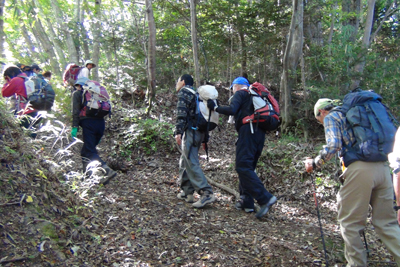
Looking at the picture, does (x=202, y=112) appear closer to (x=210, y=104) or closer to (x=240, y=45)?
(x=210, y=104)

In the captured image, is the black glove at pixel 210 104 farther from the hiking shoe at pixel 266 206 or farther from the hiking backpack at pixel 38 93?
the hiking backpack at pixel 38 93

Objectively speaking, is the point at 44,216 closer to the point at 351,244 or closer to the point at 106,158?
the point at 351,244

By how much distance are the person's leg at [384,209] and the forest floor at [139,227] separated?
0.56 meters

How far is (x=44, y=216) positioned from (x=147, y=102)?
273 inches

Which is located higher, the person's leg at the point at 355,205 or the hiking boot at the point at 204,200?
the person's leg at the point at 355,205

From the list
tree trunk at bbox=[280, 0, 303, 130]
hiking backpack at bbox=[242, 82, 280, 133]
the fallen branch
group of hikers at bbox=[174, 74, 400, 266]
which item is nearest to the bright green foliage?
the fallen branch

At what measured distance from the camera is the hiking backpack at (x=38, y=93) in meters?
5.67

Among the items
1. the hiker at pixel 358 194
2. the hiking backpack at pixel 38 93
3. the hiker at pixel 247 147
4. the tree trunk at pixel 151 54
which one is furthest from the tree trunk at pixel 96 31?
the hiker at pixel 358 194

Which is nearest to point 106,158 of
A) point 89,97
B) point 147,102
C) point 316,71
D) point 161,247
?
point 89,97

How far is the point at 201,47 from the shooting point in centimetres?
1161

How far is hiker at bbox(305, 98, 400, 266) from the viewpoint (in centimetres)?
311

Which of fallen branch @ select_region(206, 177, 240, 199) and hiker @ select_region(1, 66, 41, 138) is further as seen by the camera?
fallen branch @ select_region(206, 177, 240, 199)

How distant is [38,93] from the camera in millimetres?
5812

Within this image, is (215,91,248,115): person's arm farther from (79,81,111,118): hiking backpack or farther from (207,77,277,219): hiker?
(79,81,111,118): hiking backpack
